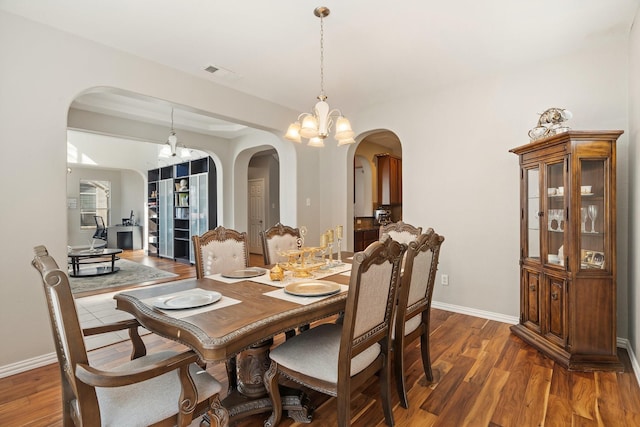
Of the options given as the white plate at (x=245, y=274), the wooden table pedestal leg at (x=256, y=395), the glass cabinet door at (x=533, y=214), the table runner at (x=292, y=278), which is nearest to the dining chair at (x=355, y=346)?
the wooden table pedestal leg at (x=256, y=395)

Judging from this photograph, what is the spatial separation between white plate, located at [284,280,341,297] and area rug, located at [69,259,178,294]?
14.2ft

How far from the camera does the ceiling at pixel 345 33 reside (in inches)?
89.0

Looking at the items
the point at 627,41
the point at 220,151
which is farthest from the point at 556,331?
the point at 220,151

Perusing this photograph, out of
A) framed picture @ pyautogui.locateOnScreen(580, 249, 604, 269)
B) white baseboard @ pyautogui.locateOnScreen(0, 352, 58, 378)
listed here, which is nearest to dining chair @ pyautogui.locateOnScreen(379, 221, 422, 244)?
framed picture @ pyautogui.locateOnScreen(580, 249, 604, 269)

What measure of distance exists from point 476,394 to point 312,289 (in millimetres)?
1298

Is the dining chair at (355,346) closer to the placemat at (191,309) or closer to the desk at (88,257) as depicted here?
the placemat at (191,309)

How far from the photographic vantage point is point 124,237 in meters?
9.63

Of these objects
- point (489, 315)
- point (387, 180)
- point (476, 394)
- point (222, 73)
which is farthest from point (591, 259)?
point (387, 180)

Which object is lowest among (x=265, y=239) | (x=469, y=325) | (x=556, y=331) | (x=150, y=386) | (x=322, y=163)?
(x=469, y=325)

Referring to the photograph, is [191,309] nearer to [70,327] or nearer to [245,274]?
[70,327]

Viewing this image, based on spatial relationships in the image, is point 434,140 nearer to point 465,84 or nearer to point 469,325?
point 465,84

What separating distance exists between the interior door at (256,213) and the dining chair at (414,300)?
21.3 feet

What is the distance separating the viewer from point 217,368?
2.39 meters

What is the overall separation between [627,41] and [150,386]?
4.21m
